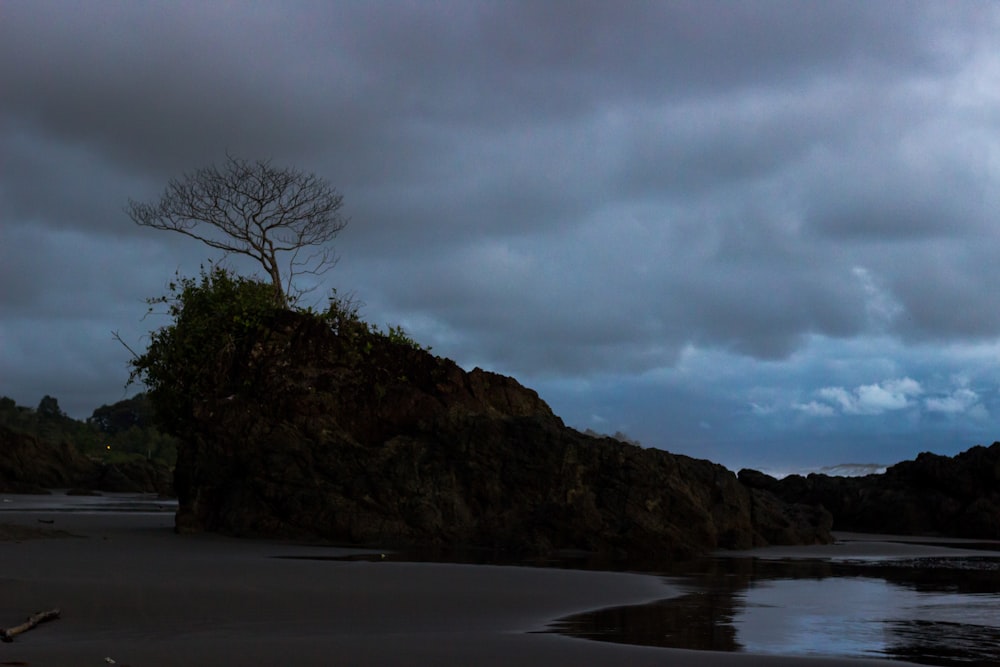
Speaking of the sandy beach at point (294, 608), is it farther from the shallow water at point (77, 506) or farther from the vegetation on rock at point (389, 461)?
the shallow water at point (77, 506)

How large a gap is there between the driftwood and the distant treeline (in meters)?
87.4

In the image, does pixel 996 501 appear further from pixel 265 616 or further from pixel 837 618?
pixel 265 616

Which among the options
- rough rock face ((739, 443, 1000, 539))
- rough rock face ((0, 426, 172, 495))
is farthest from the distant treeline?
rough rock face ((739, 443, 1000, 539))

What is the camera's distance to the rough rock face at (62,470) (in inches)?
2106

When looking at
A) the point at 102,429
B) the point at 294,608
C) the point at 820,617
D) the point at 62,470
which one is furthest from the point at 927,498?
the point at 102,429

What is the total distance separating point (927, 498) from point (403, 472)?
16923 millimetres

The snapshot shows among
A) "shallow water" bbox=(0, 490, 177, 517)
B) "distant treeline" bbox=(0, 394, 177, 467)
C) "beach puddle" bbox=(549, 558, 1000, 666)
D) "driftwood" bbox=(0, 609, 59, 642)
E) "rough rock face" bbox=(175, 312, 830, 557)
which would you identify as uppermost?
"distant treeline" bbox=(0, 394, 177, 467)

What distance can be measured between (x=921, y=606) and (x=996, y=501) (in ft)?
62.5

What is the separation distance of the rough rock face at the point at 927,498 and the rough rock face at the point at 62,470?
37.5 m

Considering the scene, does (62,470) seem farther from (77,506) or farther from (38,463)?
(77,506)

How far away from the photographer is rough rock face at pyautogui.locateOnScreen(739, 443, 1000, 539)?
26969 mm

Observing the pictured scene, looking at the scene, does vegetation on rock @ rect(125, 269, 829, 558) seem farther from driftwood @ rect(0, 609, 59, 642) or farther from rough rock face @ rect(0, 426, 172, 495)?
rough rock face @ rect(0, 426, 172, 495)

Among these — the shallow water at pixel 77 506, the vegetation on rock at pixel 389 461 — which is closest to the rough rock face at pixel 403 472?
the vegetation on rock at pixel 389 461

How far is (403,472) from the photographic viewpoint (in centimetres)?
1809
